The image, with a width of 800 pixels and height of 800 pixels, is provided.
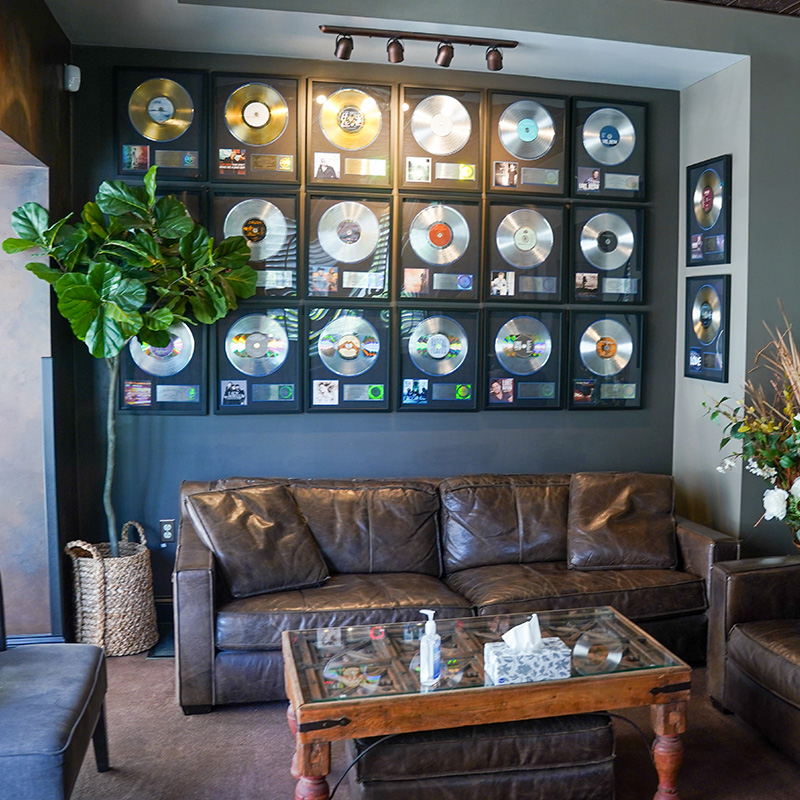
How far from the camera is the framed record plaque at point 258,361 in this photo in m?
4.13

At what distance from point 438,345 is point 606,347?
923 mm

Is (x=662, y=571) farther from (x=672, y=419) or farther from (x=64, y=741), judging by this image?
(x=64, y=741)

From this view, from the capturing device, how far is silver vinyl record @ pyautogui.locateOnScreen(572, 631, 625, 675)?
2514 mm

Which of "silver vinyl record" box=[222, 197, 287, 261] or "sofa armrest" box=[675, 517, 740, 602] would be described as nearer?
"sofa armrest" box=[675, 517, 740, 602]

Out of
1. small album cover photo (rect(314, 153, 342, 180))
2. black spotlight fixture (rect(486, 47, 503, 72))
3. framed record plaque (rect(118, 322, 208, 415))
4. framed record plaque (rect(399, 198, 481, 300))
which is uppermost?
black spotlight fixture (rect(486, 47, 503, 72))

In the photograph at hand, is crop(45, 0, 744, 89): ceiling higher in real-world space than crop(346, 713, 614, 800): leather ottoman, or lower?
higher

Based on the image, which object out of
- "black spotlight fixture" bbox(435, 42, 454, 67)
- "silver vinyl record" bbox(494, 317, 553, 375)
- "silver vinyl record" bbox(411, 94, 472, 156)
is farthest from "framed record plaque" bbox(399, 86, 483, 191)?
"silver vinyl record" bbox(494, 317, 553, 375)

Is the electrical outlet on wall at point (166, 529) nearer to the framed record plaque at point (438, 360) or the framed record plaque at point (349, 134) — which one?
the framed record plaque at point (438, 360)

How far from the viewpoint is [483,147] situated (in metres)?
4.28

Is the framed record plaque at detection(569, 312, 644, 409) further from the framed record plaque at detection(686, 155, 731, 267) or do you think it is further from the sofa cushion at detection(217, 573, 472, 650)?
the sofa cushion at detection(217, 573, 472, 650)

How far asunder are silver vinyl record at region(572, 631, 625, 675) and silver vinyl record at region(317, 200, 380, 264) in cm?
222

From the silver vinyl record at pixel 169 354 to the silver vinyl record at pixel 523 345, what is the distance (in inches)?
61.2

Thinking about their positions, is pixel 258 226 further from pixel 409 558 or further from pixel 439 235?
pixel 409 558

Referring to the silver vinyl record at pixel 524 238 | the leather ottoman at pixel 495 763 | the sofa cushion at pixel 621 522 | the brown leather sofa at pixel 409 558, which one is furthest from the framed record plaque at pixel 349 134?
the leather ottoman at pixel 495 763
